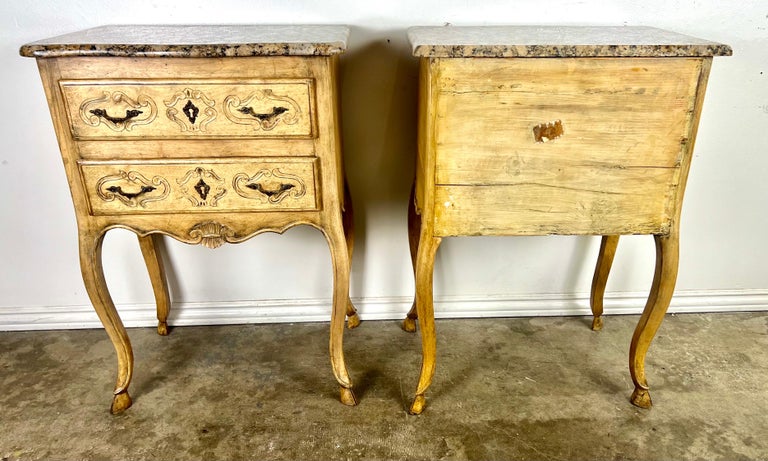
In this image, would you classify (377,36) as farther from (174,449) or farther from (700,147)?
(174,449)

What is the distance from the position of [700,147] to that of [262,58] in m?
1.37

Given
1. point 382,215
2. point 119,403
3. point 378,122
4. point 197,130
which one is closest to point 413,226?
point 382,215

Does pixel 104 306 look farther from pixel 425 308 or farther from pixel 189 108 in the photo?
pixel 425 308

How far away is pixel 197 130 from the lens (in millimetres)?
1185

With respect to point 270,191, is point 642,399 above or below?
below

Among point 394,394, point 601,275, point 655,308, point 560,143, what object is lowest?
point 394,394

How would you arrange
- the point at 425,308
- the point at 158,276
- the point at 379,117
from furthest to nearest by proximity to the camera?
the point at 158,276
the point at 379,117
the point at 425,308

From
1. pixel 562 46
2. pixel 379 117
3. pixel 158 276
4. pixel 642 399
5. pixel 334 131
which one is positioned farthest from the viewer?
pixel 158 276

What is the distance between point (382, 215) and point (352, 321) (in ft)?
1.24

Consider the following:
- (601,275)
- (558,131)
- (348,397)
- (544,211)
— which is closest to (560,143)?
(558,131)

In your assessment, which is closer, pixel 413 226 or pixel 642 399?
pixel 642 399

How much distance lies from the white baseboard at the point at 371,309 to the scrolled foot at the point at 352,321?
4 centimetres

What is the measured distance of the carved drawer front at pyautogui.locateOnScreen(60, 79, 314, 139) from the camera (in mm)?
1150

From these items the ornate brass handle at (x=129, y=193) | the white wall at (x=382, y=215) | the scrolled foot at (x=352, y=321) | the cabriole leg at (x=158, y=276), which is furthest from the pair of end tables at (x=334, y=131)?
the scrolled foot at (x=352, y=321)
